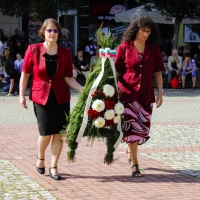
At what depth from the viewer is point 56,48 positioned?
24.7 feet

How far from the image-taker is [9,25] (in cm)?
2677

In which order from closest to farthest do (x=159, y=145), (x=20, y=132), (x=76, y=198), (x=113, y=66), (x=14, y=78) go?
(x=76, y=198)
(x=113, y=66)
(x=159, y=145)
(x=20, y=132)
(x=14, y=78)

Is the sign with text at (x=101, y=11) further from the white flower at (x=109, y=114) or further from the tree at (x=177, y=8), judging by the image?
the white flower at (x=109, y=114)

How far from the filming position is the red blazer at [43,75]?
736 cm

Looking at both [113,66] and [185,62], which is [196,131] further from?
[185,62]

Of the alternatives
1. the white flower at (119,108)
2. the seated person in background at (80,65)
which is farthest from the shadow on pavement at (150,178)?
the seated person in background at (80,65)

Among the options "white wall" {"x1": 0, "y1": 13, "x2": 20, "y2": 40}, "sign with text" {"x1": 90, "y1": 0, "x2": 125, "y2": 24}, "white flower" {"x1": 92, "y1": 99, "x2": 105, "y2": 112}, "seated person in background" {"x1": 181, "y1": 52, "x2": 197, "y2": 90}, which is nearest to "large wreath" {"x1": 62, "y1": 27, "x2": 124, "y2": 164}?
"white flower" {"x1": 92, "y1": 99, "x2": 105, "y2": 112}

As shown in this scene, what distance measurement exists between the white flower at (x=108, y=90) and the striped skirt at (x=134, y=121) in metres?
0.40

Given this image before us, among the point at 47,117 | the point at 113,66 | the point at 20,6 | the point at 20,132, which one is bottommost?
the point at 20,132

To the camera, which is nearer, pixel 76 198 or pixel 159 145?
pixel 76 198

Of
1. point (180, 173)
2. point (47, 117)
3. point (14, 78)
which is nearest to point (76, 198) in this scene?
point (47, 117)

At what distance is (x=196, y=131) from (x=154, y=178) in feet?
13.7

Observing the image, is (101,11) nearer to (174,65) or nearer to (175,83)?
(174,65)

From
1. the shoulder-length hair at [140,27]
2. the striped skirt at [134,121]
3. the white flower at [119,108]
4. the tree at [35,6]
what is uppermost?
the tree at [35,6]
